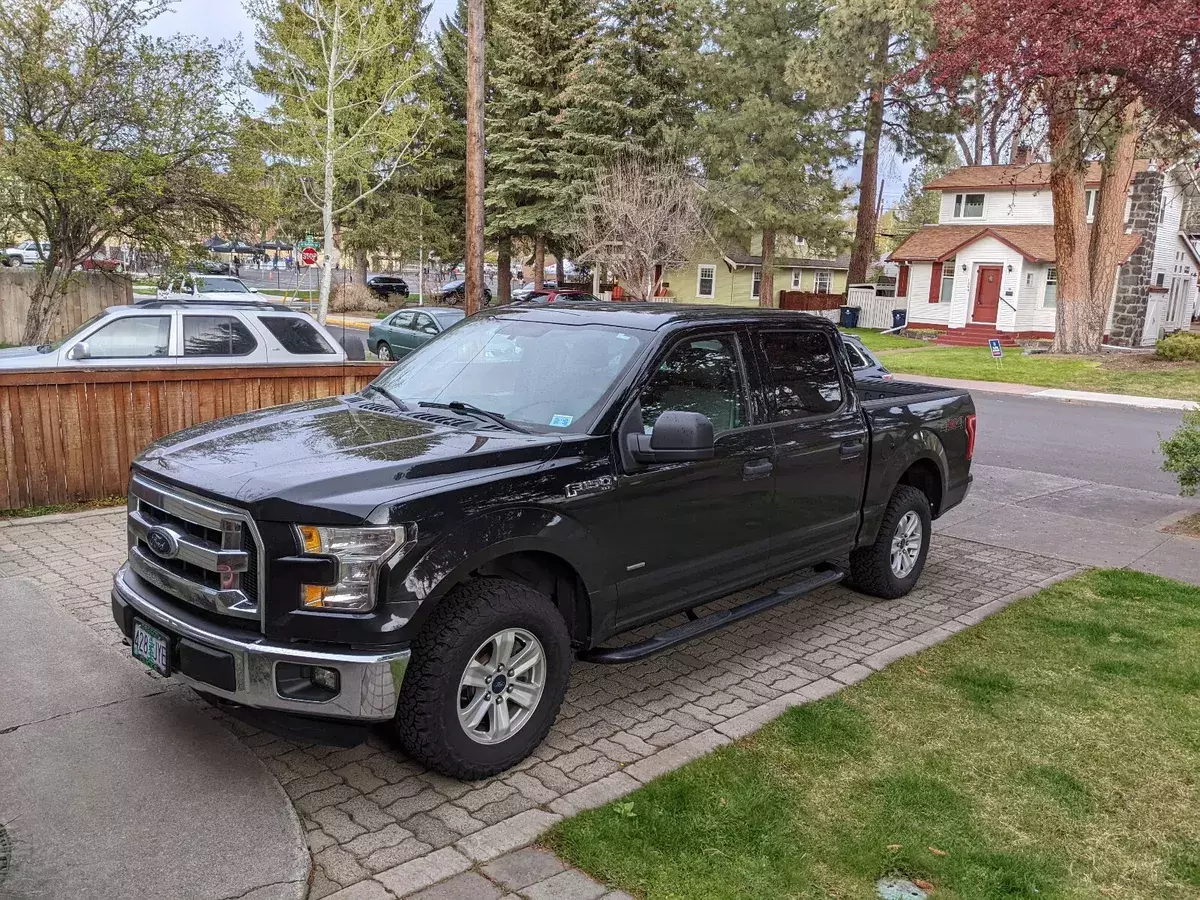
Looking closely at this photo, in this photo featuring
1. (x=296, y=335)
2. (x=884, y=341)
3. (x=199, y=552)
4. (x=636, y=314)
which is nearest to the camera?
(x=199, y=552)

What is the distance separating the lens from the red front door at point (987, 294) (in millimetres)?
34344

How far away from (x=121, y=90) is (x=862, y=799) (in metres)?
14.9

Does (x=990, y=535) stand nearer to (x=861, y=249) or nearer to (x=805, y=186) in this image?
(x=805, y=186)

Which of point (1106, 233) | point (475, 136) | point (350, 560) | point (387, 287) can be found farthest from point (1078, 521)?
point (387, 287)

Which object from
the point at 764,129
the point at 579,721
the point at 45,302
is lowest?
the point at 579,721

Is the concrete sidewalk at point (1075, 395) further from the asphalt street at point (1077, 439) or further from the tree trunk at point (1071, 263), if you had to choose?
the tree trunk at point (1071, 263)

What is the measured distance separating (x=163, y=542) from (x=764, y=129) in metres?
34.1

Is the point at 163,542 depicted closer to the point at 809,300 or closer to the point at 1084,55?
the point at 1084,55

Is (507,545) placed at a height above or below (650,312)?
below

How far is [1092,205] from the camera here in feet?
112

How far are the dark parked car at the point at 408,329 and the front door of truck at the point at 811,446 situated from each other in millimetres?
14485

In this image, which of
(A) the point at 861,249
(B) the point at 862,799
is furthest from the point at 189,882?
(A) the point at 861,249

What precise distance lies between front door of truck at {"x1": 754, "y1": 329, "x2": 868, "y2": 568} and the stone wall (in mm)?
30043

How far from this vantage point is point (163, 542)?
3.92 m
